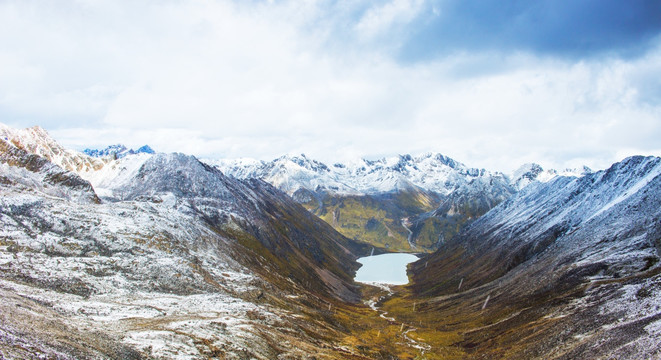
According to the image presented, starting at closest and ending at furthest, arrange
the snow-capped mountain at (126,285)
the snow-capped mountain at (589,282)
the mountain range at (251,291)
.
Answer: the snow-capped mountain at (126,285) < the mountain range at (251,291) < the snow-capped mountain at (589,282)

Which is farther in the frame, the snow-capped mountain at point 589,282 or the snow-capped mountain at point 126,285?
the snow-capped mountain at point 589,282

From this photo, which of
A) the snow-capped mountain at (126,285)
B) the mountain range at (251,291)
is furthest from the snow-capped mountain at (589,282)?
the snow-capped mountain at (126,285)

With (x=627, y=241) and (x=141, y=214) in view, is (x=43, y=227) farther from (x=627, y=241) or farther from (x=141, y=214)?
(x=627, y=241)

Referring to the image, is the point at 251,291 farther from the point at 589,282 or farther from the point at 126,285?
the point at 589,282

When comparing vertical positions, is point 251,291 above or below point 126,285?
above

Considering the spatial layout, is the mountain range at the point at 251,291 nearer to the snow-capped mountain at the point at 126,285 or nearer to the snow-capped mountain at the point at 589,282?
the snow-capped mountain at the point at 126,285

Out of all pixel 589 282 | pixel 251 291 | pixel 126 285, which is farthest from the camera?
pixel 251 291

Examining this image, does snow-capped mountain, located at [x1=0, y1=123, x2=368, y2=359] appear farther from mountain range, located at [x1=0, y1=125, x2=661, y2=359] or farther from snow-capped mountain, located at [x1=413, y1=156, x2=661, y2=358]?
snow-capped mountain, located at [x1=413, y1=156, x2=661, y2=358]

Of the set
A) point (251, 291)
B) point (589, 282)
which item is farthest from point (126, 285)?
point (589, 282)

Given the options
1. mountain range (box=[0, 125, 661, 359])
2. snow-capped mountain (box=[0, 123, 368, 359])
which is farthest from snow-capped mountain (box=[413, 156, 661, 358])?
snow-capped mountain (box=[0, 123, 368, 359])
